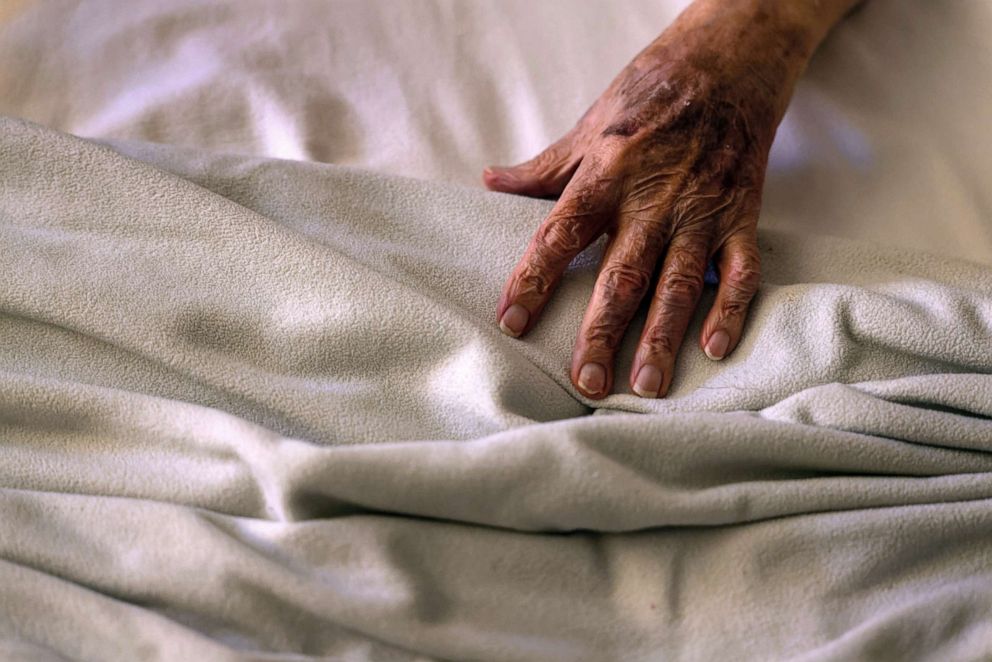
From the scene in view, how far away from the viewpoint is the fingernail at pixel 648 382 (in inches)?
28.4

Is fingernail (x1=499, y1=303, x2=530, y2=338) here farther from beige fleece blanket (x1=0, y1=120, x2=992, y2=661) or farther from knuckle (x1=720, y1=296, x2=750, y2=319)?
knuckle (x1=720, y1=296, x2=750, y2=319)

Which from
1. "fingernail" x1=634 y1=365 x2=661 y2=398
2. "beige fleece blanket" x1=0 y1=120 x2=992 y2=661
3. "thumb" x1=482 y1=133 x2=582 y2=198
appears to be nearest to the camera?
"beige fleece blanket" x1=0 y1=120 x2=992 y2=661

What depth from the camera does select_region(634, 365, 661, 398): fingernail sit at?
2.36 feet

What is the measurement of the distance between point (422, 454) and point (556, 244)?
278 millimetres

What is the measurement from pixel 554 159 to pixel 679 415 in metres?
0.39

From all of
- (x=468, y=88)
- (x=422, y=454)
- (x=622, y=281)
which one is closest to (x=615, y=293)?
(x=622, y=281)

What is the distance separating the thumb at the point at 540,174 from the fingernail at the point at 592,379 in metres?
0.26

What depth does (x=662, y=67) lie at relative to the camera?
926mm

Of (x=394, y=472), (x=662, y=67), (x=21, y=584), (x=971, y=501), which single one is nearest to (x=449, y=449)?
(x=394, y=472)

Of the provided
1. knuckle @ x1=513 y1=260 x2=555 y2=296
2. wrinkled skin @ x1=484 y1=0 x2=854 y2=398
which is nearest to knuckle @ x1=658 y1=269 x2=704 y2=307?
wrinkled skin @ x1=484 y1=0 x2=854 y2=398

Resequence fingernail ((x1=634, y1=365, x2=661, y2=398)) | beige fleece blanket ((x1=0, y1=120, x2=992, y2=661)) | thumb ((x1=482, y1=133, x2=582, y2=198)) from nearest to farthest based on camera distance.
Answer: beige fleece blanket ((x1=0, y1=120, x2=992, y2=661))
fingernail ((x1=634, y1=365, x2=661, y2=398))
thumb ((x1=482, y1=133, x2=582, y2=198))

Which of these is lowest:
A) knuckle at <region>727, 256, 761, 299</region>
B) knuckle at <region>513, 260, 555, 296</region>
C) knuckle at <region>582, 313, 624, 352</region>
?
knuckle at <region>582, 313, 624, 352</region>

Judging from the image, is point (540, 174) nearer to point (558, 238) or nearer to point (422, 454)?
point (558, 238)

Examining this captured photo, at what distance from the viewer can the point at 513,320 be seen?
75 cm
